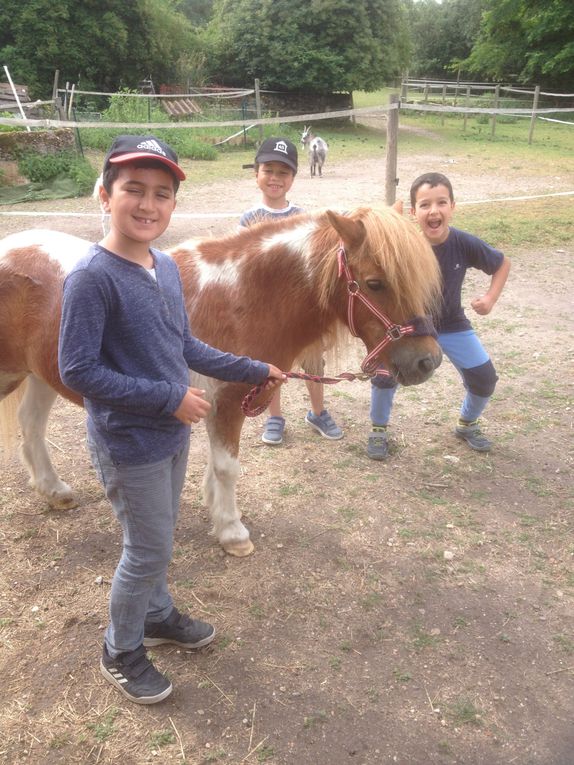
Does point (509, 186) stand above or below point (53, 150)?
below

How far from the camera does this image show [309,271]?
2398mm

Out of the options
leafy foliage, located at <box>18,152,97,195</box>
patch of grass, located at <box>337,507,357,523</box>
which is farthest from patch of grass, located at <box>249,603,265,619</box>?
leafy foliage, located at <box>18,152,97,195</box>

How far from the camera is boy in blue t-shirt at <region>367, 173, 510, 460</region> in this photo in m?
3.14

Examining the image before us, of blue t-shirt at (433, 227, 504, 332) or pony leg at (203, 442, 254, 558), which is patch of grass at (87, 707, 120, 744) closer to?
pony leg at (203, 442, 254, 558)

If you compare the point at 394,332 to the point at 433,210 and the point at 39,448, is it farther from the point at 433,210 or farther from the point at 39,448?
the point at 39,448

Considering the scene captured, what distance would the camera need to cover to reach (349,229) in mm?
2139

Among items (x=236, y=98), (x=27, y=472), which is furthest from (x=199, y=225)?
(x=236, y=98)

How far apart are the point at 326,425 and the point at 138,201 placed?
2.60 meters

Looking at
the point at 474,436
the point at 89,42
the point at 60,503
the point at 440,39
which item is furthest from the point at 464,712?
the point at 440,39

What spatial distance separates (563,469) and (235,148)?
17191mm

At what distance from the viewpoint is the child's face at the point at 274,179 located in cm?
317

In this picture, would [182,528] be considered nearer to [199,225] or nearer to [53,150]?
[199,225]

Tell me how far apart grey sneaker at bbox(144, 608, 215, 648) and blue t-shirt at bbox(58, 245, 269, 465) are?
94cm

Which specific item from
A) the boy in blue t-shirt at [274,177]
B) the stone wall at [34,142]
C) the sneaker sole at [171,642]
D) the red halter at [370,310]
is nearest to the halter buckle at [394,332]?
the red halter at [370,310]
